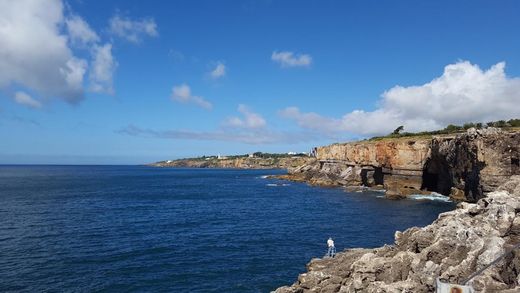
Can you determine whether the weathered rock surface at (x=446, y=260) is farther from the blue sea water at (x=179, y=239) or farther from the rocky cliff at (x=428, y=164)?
the rocky cliff at (x=428, y=164)

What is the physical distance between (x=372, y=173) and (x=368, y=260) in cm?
9557

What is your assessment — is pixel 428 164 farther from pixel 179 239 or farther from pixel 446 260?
pixel 446 260

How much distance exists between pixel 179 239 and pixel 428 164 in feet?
226

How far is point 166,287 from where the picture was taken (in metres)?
32.1

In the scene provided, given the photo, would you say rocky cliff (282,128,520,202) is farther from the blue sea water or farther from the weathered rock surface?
the weathered rock surface

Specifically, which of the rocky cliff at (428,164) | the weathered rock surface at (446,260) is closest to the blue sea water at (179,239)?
the rocky cliff at (428,164)

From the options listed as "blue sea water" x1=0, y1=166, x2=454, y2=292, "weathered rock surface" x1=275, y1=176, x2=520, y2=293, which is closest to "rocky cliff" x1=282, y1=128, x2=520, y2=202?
"blue sea water" x1=0, y1=166, x2=454, y2=292

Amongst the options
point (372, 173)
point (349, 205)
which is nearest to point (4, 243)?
point (349, 205)

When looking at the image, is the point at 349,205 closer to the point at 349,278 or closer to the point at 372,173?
the point at 372,173

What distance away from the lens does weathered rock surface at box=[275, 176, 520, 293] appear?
18.3 meters

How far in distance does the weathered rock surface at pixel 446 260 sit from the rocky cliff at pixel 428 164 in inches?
1799

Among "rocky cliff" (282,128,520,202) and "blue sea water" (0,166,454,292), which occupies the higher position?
"rocky cliff" (282,128,520,202)

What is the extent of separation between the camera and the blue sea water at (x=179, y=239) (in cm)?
3372

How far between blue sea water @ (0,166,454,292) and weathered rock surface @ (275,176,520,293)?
29.6 ft
